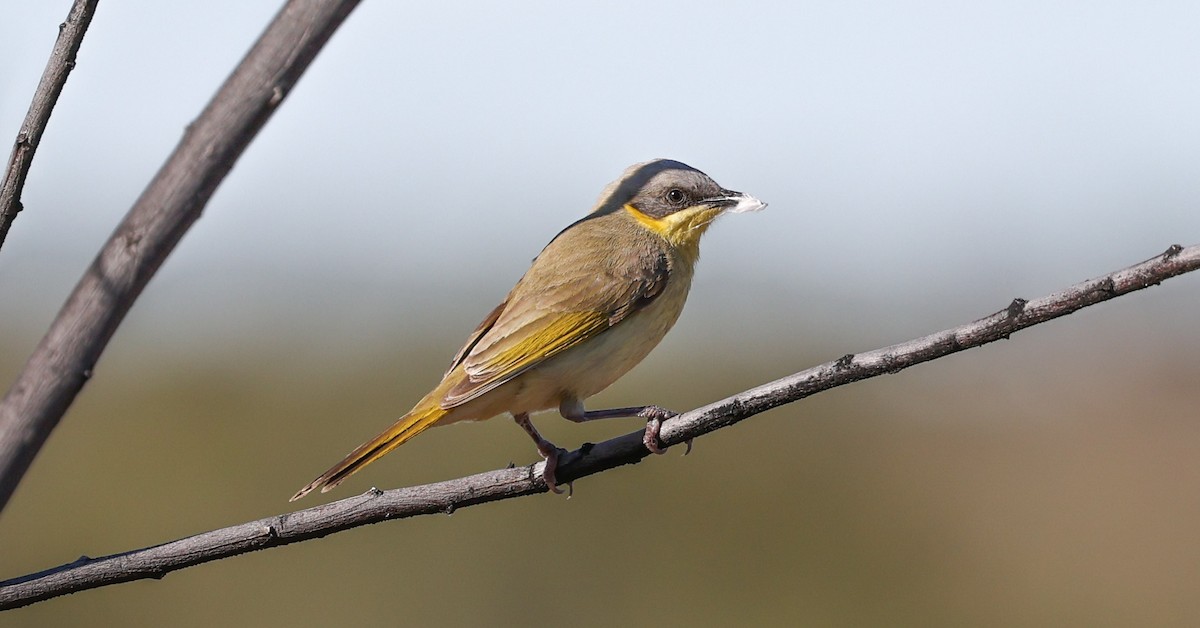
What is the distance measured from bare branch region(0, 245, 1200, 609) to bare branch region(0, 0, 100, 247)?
0.81 m

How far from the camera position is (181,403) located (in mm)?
14789

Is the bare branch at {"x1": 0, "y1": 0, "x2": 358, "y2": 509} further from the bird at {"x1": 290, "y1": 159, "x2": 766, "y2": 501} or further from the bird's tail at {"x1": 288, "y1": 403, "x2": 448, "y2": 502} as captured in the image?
the bird at {"x1": 290, "y1": 159, "x2": 766, "y2": 501}

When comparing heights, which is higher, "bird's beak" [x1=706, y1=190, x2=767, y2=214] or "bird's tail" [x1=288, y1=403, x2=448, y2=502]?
"bird's beak" [x1=706, y1=190, x2=767, y2=214]

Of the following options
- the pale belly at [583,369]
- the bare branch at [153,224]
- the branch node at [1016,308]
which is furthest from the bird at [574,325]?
the bare branch at [153,224]

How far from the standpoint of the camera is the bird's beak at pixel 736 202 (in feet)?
20.7

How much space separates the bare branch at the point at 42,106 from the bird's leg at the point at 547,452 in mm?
1902

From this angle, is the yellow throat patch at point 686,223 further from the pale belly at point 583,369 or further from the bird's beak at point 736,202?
the pale belly at point 583,369

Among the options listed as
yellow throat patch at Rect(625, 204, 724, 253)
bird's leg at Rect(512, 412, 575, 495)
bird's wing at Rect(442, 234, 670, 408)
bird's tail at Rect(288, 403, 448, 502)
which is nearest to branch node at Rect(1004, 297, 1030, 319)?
bird's leg at Rect(512, 412, 575, 495)

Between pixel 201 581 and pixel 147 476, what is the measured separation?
215 centimetres

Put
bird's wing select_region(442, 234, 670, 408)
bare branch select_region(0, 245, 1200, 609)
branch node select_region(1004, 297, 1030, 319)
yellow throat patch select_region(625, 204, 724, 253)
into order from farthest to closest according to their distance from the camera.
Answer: yellow throat patch select_region(625, 204, 724, 253) → bird's wing select_region(442, 234, 670, 408) → branch node select_region(1004, 297, 1030, 319) → bare branch select_region(0, 245, 1200, 609)

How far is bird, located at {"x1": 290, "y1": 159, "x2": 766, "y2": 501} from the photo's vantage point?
5.39 meters

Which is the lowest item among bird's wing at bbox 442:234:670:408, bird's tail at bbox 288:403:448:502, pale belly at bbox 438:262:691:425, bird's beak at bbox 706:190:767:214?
bird's tail at bbox 288:403:448:502

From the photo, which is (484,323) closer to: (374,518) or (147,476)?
(374,518)

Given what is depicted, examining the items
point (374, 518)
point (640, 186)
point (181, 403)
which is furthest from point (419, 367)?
point (374, 518)
